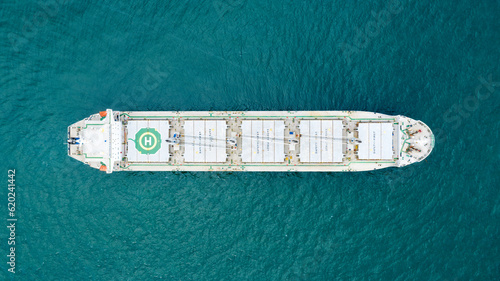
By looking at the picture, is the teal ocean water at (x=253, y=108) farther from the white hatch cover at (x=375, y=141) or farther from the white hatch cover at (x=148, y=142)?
the white hatch cover at (x=148, y=142)

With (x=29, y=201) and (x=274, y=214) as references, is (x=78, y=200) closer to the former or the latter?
(x=29, y=201)

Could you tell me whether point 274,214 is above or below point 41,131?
below

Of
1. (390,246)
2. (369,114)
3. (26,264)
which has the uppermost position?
(369,114)

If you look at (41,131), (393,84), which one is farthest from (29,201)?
(393,84)

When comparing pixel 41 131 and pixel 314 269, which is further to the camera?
pixel 41 131
